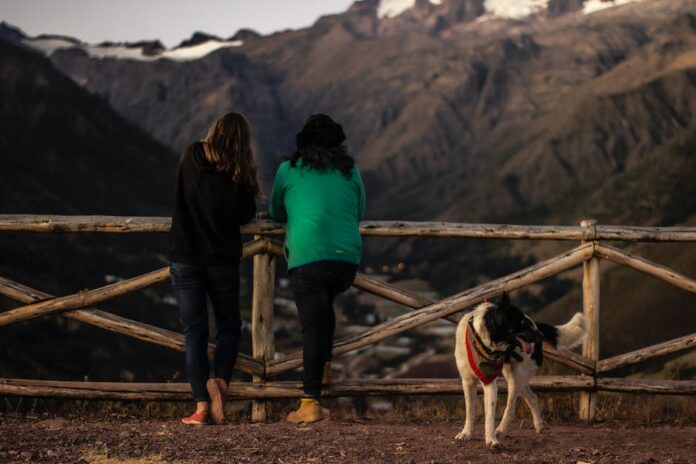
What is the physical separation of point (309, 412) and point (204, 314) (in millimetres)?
1009

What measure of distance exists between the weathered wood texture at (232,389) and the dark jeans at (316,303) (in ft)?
1.73

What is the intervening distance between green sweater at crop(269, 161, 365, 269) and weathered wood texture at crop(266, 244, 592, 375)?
37.9 inches

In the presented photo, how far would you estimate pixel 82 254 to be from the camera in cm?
8138

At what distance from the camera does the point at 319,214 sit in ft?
20.0

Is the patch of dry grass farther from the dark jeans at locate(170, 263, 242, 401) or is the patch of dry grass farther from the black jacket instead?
the black jacket

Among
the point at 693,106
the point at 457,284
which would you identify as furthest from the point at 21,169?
the point at 693,106

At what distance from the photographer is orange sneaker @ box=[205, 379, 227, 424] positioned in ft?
20.6

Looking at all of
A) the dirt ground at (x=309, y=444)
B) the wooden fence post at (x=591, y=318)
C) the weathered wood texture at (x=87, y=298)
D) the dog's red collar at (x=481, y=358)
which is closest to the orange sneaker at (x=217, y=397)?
the dirt ground at (x=309, y=444)

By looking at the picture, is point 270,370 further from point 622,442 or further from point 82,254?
point 82,254

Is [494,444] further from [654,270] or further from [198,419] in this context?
[654,270]

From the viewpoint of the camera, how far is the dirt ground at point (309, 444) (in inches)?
208

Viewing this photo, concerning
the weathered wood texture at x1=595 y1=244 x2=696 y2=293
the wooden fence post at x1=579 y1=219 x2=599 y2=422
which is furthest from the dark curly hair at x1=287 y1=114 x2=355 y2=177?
the weathered wood texture at x1=595 y1=244 x2=696 y2=293

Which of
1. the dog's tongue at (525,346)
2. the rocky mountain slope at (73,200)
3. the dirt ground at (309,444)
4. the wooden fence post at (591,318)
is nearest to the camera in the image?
the dirt ground at (309,444)

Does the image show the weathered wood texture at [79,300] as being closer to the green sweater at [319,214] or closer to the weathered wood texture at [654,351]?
the green sweater at [319,214]
